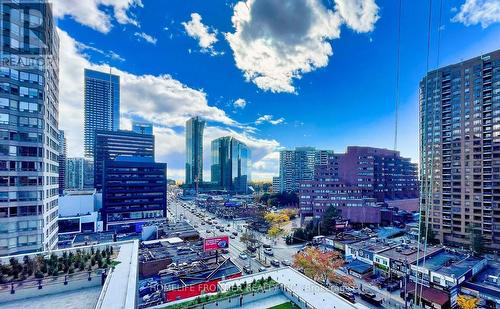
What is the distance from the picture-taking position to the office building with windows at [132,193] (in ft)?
220

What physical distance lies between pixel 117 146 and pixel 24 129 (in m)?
77.2

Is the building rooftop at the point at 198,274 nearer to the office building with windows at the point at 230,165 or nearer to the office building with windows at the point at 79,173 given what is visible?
the office building with windows at the point at 79,173

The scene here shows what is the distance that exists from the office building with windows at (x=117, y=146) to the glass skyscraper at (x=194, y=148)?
70.5 meters

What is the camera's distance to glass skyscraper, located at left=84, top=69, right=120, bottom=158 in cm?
14112

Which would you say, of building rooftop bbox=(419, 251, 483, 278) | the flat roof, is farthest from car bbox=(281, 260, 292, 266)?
the flat roof

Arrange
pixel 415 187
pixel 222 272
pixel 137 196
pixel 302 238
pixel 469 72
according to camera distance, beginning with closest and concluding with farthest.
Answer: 1. pixel 222 272
2. pixel 469 72
3. pixel 302 238
4. pixel 137 196
5. pixel 415 187

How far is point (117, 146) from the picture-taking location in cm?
9631

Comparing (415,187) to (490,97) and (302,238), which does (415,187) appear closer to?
(490,97)

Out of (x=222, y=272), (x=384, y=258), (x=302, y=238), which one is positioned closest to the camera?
(x=222, y=272)

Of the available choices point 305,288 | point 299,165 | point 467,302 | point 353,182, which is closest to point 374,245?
point 467,302

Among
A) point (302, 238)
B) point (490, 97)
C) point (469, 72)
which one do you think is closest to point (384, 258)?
point (302, 238)

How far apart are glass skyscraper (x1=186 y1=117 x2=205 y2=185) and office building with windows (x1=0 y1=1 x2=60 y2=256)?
475 feet

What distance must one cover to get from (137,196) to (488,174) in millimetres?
86204

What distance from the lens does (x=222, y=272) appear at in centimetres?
3067
